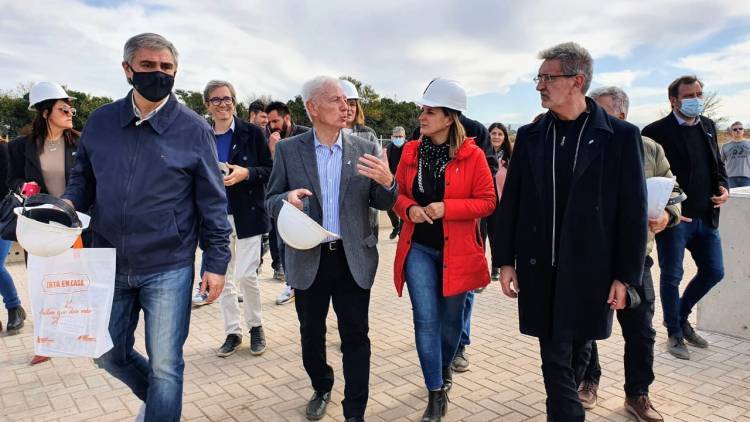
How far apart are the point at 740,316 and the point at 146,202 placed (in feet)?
16.5

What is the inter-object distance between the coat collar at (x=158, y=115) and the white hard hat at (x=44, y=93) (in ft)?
6.54

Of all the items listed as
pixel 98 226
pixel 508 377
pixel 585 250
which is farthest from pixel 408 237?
pixel 98 226

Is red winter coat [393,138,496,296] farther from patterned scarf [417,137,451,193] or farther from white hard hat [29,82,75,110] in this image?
white hard hat [29,82,75,110]

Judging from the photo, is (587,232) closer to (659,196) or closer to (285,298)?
(659,196)

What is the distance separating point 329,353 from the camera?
452 cm

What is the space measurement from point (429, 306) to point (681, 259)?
8.05 ft

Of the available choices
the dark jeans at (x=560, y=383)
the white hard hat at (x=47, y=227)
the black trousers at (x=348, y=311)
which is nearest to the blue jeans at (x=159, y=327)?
the white hard hat at (x=47, y=227)

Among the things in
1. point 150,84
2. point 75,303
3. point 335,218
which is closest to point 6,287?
point 75,303

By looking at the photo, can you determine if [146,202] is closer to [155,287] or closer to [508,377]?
[155,287]

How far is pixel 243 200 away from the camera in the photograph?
4441 millimetres

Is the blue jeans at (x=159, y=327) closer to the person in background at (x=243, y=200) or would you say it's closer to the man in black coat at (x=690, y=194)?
the person in background at (x=243, y=200)

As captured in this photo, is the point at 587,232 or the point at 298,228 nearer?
the point at 587,232

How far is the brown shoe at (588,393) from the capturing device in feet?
11.6

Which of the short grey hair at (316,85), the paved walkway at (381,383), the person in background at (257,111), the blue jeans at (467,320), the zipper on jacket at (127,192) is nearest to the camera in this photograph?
the zipper on jacket at (127,192)
